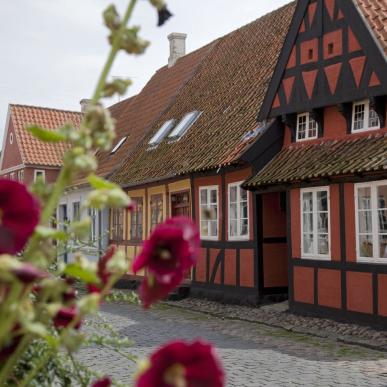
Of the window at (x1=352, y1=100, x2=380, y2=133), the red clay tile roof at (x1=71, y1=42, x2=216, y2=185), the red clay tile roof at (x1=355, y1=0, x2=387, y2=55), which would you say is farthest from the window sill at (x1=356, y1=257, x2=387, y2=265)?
the red clay tile roof at (x1=71, y1=42, x2=216, y2=185)

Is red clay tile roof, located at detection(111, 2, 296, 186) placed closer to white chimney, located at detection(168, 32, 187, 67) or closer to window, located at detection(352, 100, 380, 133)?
window, located at detection(352, 100, 380, 133)

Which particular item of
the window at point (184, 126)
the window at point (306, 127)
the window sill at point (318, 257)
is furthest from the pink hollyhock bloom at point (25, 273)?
the window at point (184, 126)

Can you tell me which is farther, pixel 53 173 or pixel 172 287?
pixel 53 173

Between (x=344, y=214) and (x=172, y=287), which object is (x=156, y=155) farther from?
(x=172, y=287)

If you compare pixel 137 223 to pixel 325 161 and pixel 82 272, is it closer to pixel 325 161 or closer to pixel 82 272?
pixel 325 161

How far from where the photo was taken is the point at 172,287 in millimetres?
994

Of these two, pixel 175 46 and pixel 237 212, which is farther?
pixel 175 46

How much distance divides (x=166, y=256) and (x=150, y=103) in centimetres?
2313

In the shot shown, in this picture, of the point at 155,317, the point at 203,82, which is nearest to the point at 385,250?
Result: the point at 155,317

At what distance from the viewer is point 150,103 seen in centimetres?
2383

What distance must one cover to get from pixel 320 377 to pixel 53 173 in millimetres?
23974

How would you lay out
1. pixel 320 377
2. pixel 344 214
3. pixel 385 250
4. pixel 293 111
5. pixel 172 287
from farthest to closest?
1. pixel 293 111
2. pixel 344 214
3. pixel 385 250
4. pixel 320 377
5. pixel 172 287

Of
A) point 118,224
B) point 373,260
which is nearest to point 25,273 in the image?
point 373,260

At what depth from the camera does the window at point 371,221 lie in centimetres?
1045
